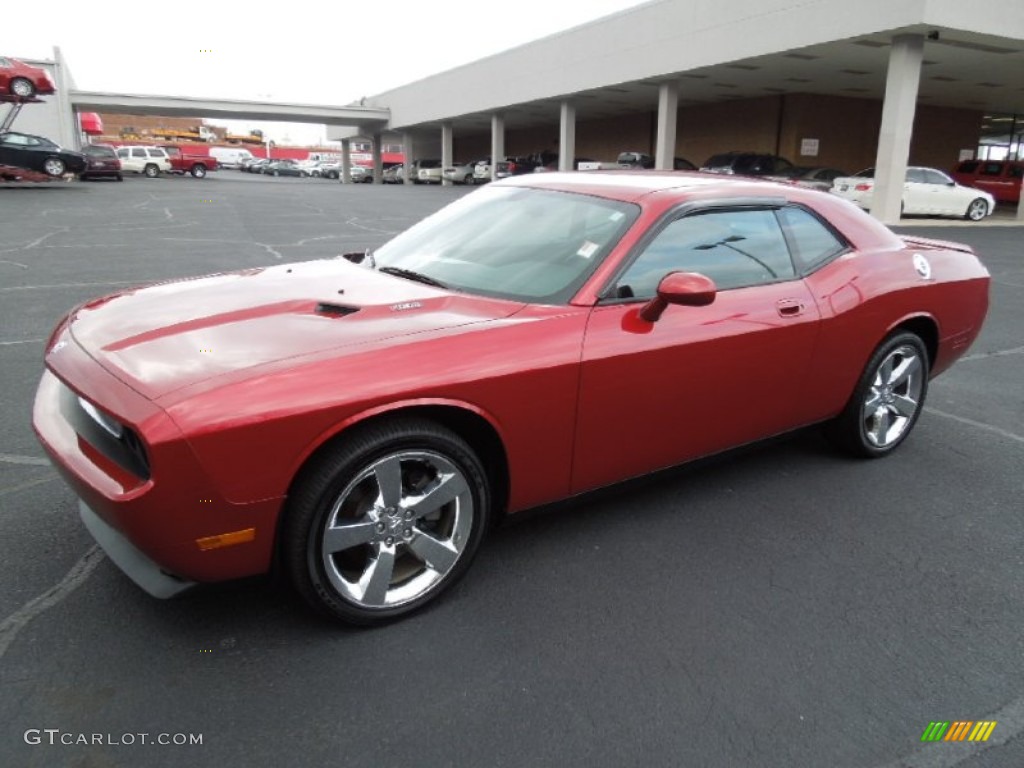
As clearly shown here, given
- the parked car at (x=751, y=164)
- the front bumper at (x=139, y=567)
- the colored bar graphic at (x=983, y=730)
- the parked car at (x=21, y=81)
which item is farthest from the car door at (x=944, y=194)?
the parked car at (x=21, y=81)

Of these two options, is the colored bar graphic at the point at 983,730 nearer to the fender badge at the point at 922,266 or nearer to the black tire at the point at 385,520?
the black tire at the point at 385,520

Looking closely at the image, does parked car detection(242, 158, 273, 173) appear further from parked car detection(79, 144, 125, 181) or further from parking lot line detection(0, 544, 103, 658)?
parking lot line detection(0, 544, 103, 658)

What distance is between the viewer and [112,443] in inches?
89.7

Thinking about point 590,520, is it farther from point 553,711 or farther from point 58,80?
point 58,80

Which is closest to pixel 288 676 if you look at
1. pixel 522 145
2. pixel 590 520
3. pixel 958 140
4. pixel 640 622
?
pixel 640 622

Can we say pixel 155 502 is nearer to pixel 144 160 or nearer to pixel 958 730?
pixel 958 730

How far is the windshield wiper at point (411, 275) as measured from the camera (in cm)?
315

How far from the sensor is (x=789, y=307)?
3.41m

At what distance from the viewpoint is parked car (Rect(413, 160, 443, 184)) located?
48.7m

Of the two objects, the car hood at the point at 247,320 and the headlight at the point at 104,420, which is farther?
the car hood at the point at 247,320

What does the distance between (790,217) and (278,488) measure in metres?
2.82

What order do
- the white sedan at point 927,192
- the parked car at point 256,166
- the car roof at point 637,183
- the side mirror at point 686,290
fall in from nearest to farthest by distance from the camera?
the side mirror at point 686,290 < the car roof at point 637,183 < the white sedan at point 927,192 < the parked car at point 256,166

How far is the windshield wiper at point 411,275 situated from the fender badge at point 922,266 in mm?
2698

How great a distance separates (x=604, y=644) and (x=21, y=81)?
30894 millimetres
